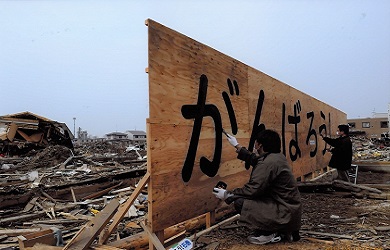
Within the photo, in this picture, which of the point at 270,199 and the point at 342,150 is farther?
the point at 342,150

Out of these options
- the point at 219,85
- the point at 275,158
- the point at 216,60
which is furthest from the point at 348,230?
the point at 216,60

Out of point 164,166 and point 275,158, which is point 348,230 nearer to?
point 275,158

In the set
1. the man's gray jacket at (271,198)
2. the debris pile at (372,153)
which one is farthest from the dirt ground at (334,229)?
the debris pile at (372,153)

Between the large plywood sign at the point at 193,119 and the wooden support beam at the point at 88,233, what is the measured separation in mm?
576

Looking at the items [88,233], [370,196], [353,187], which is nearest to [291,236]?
[88,233]

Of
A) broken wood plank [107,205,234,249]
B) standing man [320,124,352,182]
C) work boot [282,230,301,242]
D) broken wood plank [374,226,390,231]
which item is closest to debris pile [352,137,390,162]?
standing man [320,124,352,182]

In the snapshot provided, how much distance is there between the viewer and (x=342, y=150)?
8375 mm

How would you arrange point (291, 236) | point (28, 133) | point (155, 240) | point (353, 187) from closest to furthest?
point (155, 240), point (291, 236), point (353, 187), point (28, 133)

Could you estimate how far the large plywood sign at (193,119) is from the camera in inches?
148

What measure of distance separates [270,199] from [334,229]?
1.73 meters

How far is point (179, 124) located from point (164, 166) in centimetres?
68

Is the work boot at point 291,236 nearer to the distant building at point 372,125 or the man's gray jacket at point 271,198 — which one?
the man's gray jacket at point 271,198

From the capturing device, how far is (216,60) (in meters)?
5.07

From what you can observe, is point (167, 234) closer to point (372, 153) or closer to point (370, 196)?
point (370, 196)
